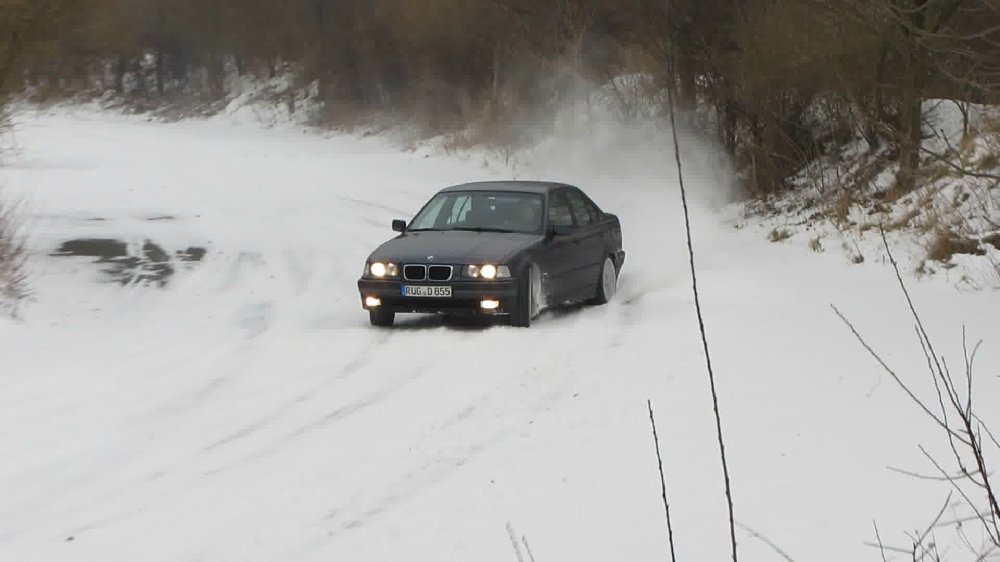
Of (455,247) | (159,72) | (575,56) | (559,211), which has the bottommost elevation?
(455,247)

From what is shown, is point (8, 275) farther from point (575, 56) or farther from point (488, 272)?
point (575, 56)

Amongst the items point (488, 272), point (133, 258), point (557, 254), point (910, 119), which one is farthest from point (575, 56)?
point (488, 272)

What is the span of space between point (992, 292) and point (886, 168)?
810 centimetres

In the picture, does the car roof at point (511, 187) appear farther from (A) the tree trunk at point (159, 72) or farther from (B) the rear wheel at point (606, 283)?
(A) the tree trunk at point (159, 72)

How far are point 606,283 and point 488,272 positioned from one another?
2.61 m

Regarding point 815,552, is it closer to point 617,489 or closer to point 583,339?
point 617,489

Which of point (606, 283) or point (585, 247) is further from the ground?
point (585, 247)

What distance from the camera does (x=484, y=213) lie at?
1316 cm

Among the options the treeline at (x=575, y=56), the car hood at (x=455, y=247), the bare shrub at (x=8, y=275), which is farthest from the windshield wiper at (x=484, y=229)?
the bare shrub at (x=8, y=275)

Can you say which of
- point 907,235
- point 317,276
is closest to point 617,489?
point 317,276

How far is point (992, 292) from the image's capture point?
1287 centimetres

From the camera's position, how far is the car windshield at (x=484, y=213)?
42.5 feet

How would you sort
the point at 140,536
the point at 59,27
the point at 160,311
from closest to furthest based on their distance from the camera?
the point at 140,536 < the point at 160,311 < the point at 59,27

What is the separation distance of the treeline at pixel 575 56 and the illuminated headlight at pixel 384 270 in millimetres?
4459
